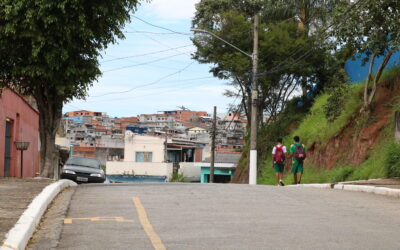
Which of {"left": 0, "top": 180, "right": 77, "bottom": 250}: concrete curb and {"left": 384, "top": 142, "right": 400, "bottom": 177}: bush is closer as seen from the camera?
{"left": 0, "top": 180, "right": 77, "bottom": 250}: concrete curb

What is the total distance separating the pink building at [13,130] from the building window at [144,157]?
37.4 metres

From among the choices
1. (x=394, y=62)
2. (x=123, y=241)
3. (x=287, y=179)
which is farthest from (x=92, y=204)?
(x=287, y=179)

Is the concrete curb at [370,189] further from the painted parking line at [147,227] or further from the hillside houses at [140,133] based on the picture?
the hillside houses at [140,133]

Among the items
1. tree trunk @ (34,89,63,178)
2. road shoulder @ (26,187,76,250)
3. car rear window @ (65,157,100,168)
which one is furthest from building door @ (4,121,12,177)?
road shoulder @ (26,187,76,250)

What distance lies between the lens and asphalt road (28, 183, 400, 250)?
771 cm

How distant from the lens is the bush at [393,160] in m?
19.6

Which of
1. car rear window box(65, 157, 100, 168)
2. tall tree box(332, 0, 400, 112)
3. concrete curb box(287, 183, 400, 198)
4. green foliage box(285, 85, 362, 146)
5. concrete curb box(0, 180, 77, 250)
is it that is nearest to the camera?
concrete curb box(0, 180, 77, 250)

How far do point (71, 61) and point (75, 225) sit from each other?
38.8ft

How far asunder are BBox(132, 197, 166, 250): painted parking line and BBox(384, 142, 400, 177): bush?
9911 mm

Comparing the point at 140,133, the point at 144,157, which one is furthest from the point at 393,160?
the point at 140,133

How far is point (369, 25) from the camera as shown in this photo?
23141 millimetres

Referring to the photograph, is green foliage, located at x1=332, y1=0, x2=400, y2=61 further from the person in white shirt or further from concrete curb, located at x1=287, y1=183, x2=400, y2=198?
concrete curb, located at x1=287, y1=183, x2=400, y2=198

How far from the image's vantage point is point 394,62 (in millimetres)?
27047

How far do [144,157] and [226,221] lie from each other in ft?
219
